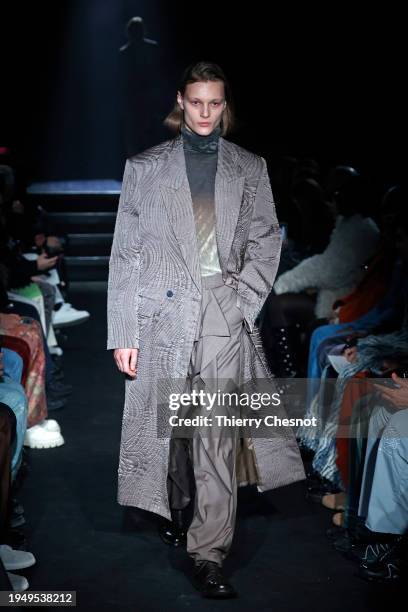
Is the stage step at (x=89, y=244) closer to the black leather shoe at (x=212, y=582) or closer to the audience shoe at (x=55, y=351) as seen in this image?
the audience shoe at (x=55, y=351)

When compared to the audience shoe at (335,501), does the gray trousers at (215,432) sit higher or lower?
higher

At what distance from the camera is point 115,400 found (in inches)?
206

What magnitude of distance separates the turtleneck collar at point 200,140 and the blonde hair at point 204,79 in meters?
0.04

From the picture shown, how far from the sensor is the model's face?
3066 mm

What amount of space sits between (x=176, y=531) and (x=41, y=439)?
1.23 meters

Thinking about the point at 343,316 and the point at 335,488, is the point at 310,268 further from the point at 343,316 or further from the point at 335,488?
the point at 335,488

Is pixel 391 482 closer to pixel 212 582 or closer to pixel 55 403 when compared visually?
pixel 212 582

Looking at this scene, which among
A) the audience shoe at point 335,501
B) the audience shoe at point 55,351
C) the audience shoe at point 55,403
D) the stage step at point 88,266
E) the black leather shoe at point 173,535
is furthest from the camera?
the stage step at point 88,266

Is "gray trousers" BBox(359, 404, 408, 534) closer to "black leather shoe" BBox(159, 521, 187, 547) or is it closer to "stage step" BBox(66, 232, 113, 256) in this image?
"black leather shoe" BBox(159, 521, 187, 547)

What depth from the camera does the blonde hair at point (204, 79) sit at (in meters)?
3.06

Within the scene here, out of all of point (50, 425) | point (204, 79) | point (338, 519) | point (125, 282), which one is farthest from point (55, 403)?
point (204, 79)

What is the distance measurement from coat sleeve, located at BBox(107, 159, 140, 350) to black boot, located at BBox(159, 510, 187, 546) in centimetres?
63

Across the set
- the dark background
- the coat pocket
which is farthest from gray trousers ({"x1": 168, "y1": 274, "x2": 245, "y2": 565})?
the dark background

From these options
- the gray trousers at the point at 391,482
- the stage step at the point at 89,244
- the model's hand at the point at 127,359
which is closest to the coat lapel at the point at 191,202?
the model's hand at the point at 127,359
